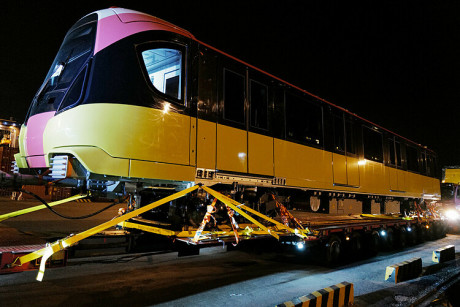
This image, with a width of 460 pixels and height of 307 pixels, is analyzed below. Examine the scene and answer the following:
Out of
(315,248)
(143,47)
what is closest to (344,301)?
(315,248)

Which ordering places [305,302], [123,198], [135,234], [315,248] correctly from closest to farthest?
[305,302], [123,198], [135,234], [315,248]

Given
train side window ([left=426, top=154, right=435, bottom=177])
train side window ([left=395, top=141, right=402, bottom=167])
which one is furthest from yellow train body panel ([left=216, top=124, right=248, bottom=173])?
train side window ([left=426, top=154, right=435, bottom=177])

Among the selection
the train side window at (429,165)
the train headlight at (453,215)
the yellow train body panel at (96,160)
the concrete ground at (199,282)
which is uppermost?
the train side window at (429,165)

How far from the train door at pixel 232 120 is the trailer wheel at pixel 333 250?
141 inches

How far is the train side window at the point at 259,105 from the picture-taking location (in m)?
6.16

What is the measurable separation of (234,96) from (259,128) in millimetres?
846

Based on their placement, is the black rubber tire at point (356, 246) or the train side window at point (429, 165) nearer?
the black rubber tire at point (356, 246)

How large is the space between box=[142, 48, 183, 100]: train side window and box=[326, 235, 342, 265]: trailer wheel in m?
5.35

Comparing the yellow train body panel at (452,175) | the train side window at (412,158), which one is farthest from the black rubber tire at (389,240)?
the yellow train body panel at (452,175)

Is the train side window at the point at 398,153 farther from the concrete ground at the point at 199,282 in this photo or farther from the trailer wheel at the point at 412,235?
the concrete ground at the point at 199,282

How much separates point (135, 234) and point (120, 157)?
6.23 feet

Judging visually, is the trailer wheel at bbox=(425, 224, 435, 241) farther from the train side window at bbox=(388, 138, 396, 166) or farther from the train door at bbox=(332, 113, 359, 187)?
the train door at bbox=(332, 113, 359, 187)

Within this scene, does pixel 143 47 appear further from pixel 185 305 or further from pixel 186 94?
pixel 185 305

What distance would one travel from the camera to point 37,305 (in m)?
4.41
